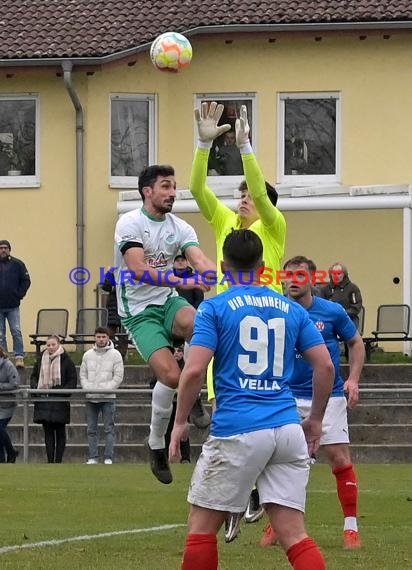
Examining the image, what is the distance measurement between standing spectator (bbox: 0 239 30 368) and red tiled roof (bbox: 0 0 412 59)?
584 centimetres

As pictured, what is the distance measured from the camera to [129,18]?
105ft

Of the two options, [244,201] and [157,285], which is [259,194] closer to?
[244,201]

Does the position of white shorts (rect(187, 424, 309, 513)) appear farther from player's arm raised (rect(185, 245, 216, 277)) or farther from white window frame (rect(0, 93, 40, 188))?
white window frame (rect(0, 93, 40, 188))

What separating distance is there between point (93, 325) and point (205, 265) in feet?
65.7

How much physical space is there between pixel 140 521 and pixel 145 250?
8.60 ft

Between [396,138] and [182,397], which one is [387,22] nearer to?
[396,138]

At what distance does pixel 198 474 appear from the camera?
7.60m

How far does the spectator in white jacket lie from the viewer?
71.4 ft

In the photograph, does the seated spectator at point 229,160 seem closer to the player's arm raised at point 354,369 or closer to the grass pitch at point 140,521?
the grass pitch at point 140,521

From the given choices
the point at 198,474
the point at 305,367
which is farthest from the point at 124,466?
the point at 198,474

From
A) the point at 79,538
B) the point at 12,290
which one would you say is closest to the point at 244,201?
the point at 79,538

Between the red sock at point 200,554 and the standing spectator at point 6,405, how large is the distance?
14.4 metres

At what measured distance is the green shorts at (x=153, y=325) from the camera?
Answer: 10523mm

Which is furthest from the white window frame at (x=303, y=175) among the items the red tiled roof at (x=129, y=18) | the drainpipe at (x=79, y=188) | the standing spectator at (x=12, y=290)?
the standing spectator at (x=12, y=290)
